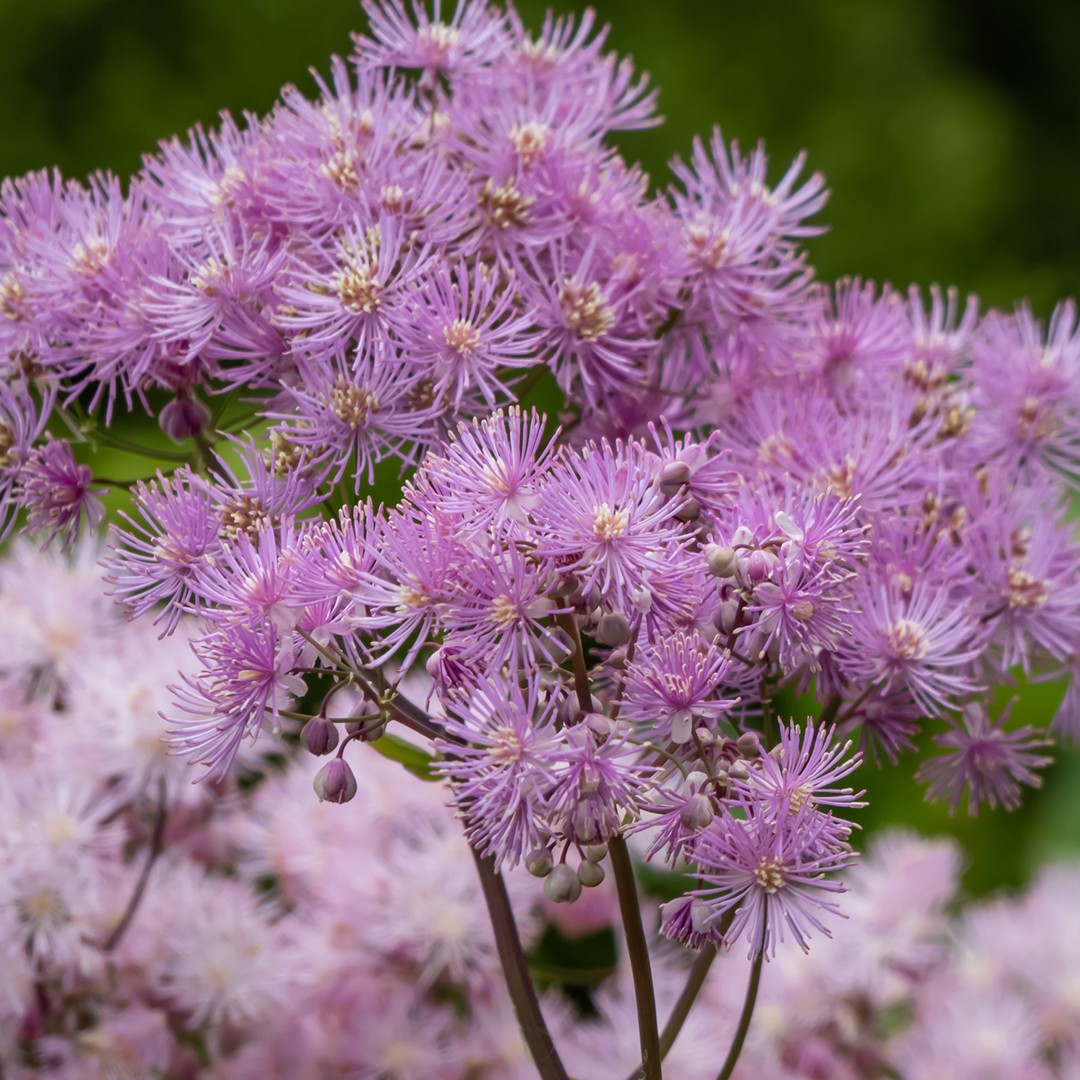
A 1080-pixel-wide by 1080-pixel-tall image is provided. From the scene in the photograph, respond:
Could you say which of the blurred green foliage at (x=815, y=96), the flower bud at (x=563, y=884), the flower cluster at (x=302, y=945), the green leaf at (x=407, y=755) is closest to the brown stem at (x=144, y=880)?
the flower cluster at (x=302, y=945)

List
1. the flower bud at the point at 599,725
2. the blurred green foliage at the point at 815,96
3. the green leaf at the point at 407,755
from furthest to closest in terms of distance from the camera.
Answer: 1. the blurred green foliage at the point at 815,96
2. the green leaf at the point at 407,755
3. the flower bud at the point at 599,725

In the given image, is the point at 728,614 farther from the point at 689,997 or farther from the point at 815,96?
the point at 815,96

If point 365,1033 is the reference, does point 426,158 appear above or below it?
above

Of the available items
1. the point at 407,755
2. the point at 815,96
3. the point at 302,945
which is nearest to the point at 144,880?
the point at 302,945

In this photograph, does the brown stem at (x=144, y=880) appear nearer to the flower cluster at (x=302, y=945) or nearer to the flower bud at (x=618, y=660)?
the flower cluster at (x=302, y=945)

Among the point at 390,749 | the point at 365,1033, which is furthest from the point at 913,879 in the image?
the point at 390,749

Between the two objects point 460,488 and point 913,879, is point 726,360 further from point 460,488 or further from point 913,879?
point 913,879

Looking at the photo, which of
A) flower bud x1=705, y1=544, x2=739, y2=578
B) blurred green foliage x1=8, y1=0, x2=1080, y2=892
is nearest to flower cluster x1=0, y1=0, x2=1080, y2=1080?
flower bud x1=705, y1=544, x2=739, y2=578
